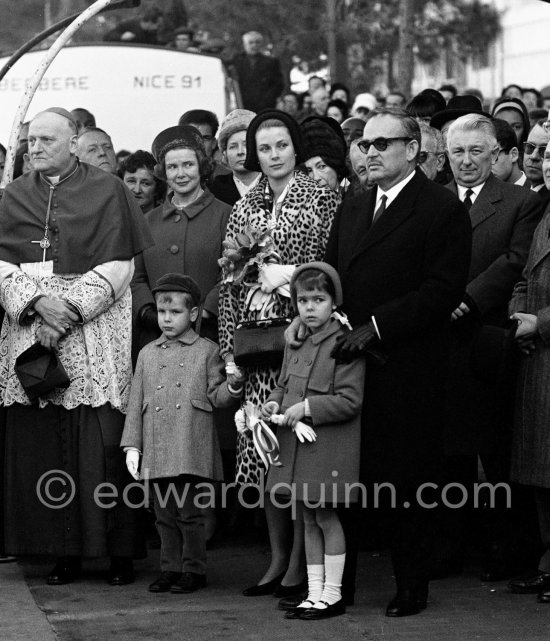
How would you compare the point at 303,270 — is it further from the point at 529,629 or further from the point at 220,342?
the point at 529,629

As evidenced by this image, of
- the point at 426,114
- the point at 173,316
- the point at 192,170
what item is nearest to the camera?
the point at 173,316

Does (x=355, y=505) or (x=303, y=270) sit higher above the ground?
(x=303, y=270)

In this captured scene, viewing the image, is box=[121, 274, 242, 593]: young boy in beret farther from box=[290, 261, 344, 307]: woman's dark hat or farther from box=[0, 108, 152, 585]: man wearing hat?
box=[290, 261, 344, 307]: woman's dark hat

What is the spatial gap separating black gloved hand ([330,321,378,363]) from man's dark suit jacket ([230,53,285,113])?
10657mm

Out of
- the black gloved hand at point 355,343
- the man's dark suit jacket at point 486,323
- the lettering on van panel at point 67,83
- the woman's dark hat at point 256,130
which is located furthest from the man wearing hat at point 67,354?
the lettering on van panel at point 67,83

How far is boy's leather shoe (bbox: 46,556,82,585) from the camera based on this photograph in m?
7.89

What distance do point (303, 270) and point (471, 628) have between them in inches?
67.5

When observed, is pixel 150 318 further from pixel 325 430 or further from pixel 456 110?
pixel 456 110

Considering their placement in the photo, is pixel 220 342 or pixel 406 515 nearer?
pixel 406 515

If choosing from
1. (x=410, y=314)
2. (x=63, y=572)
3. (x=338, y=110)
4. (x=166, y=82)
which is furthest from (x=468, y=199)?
(x=166, y=82)

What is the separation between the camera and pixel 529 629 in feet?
22.2

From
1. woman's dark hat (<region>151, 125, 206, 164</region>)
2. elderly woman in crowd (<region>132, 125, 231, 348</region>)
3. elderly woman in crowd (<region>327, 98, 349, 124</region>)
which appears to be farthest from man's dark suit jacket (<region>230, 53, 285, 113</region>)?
elderly woman in crowd (<region>132, 125, 231, 348</region>)

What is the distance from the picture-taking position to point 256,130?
7.79m

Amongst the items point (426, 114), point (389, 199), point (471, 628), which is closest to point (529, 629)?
point (471, 628)
